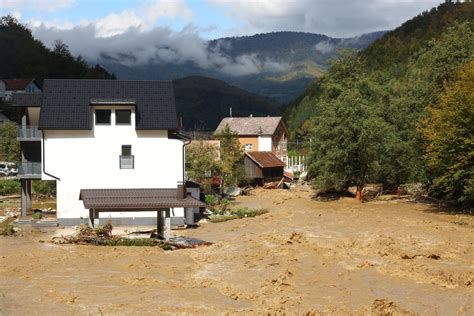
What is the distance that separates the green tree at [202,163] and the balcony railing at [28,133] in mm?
15574

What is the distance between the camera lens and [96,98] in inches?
1400

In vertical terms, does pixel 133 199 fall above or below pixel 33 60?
below

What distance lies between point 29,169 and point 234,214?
1380cm

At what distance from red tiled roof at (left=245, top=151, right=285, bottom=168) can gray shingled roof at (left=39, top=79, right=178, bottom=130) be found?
3313 cm

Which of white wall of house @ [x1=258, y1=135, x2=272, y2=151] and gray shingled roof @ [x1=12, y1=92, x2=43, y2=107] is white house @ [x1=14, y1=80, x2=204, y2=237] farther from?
white wall of house @ [x1=258, y1=135, x2=272, y2=151]

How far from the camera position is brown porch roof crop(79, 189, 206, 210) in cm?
3048

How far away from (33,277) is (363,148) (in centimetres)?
3342

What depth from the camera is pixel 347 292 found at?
1923cm

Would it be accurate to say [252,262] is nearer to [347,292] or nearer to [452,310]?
[347,292]

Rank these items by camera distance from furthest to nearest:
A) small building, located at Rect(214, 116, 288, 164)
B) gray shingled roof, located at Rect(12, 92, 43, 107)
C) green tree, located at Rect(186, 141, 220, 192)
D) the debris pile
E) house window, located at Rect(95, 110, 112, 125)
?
small building, located at Rect(214, 116, 288, 164) < green tree, located at Rect(186, 141, 220, 192) < gray shingled roof, located at Rect(12, 92, 43, 107) < house window, located at Rect(95, 110, 112, 125) < the debris pile

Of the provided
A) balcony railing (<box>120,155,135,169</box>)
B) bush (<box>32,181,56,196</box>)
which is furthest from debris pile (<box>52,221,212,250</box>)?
bush (<box>32,181,56,196</box>)

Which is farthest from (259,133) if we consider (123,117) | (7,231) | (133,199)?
(7,231)

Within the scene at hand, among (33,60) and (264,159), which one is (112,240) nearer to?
(264,159)

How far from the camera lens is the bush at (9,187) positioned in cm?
5409
